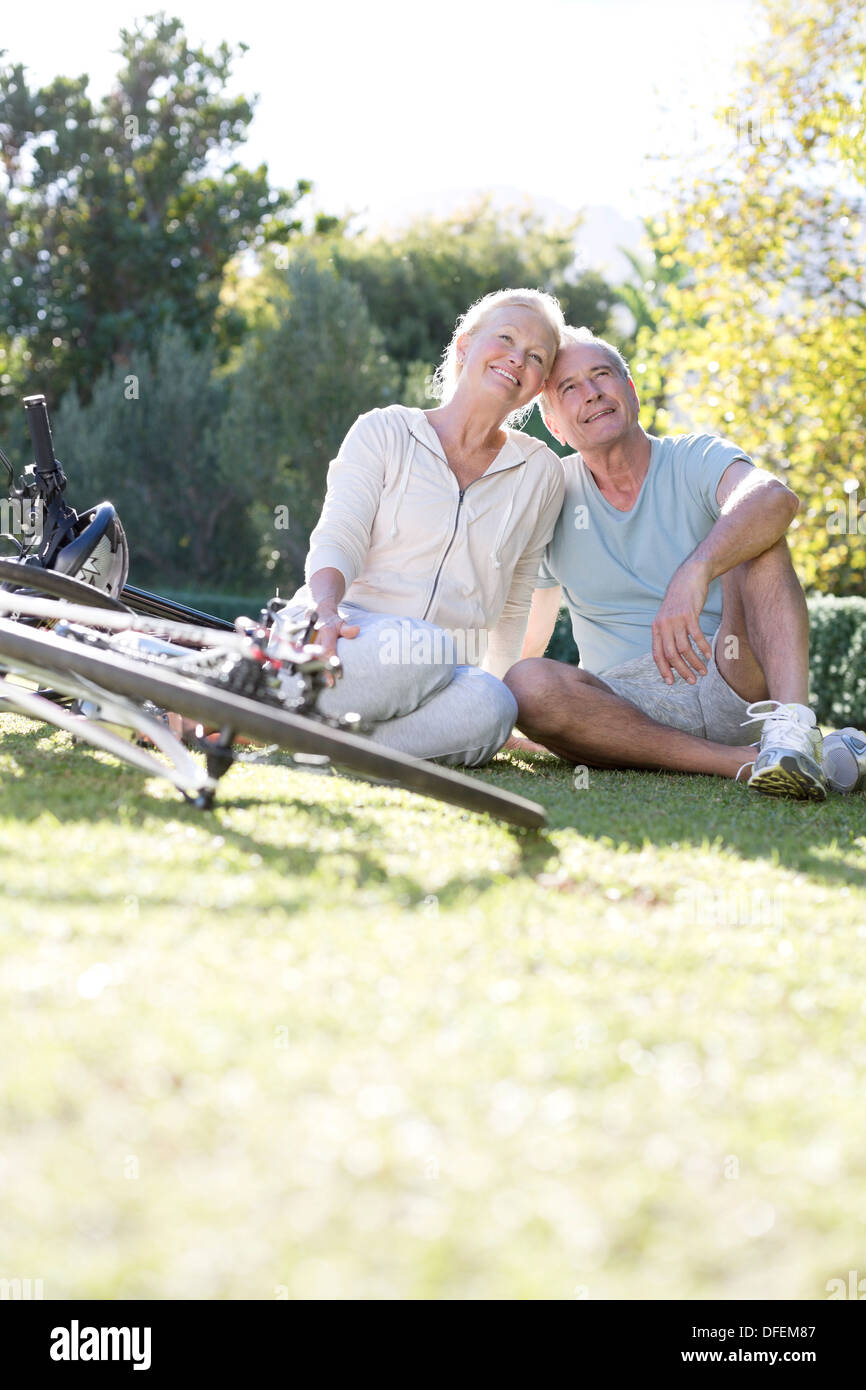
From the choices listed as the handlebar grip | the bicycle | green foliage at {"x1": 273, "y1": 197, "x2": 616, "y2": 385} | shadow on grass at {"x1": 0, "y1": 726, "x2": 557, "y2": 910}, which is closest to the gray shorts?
shadow on grass at {"x1": 0, "y1": 726, "x2": 557, "y2": 910}

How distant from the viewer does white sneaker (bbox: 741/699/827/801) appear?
3238mm

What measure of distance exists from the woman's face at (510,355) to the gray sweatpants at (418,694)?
0.87 meters

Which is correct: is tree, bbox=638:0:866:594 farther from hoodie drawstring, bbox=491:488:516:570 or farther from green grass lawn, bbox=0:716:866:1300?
green grass lawn, bbox=0:716:866:1300

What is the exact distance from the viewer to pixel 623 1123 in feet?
3.96

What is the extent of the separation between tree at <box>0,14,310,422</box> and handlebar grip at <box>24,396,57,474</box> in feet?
60.0

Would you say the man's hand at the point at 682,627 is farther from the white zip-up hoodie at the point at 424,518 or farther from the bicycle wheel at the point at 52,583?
the bicycle wheel at the point at 52,583

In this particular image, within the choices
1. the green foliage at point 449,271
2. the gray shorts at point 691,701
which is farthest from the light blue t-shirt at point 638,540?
the green foliage at point 449,271

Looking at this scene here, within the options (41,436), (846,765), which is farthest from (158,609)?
(846,765)

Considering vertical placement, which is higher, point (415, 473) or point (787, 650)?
point (415, 473)

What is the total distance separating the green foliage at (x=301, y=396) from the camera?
17.9 meters
